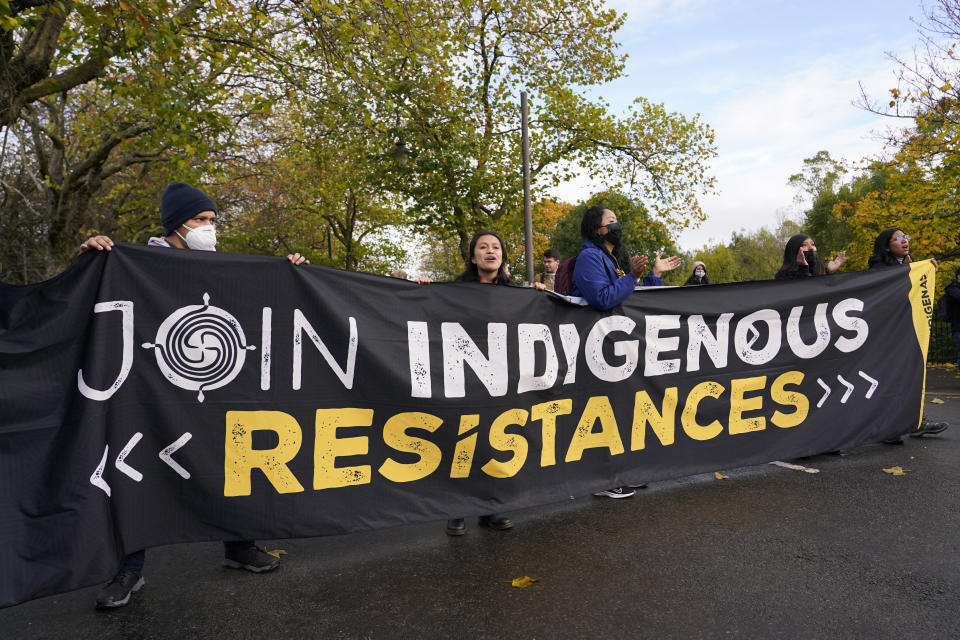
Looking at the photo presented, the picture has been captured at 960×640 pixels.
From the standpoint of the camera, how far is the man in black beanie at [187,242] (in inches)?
116

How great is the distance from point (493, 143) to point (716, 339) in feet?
43.1

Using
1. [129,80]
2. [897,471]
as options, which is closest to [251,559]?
[897,471]

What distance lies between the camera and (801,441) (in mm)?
4586

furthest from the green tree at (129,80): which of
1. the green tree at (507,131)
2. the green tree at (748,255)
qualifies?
the green tree at (748,255)

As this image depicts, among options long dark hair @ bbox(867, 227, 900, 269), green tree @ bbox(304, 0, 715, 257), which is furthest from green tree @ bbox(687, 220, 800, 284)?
long dark hair @ bbox(867, 227, 900, 269)

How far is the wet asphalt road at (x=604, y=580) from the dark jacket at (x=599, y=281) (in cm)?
142

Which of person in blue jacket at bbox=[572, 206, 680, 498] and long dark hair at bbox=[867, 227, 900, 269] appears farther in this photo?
long dark hair at bbox=[867, 227, 900, 269]

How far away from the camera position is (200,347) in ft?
10.3

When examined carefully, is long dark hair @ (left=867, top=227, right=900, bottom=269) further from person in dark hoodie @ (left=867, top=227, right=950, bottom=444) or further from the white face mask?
the white face mask

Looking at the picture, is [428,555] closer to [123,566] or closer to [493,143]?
[123,566]

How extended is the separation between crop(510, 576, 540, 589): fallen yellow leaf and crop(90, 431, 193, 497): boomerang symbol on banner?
5.65ft

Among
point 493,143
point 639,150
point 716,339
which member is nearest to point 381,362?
point 716,339

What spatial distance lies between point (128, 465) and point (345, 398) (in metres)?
1.09

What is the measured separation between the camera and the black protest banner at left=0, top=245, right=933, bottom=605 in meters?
2.79
